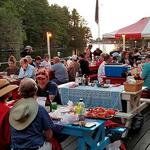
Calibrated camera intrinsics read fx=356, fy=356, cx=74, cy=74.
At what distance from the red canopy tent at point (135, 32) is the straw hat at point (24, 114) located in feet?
24.9

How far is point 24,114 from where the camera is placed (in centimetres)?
281

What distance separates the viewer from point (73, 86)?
5707 mm

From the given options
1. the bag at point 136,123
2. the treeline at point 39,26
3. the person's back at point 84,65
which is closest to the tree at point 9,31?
the treeline at point 39,26

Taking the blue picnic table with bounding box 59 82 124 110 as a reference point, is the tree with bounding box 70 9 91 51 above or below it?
above

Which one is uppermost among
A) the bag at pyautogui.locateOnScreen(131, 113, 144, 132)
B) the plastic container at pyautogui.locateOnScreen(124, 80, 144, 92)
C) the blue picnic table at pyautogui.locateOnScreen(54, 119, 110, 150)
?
the plastic container at pyautogui.locateOnScreen(124, 80, 144, 92)

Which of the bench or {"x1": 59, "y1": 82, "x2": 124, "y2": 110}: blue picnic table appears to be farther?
{"x1": 59, "y1": 82, "x2": 124, "y2": 110}: blue picnic table

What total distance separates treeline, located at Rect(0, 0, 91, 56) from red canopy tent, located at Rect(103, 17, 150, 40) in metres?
35.4

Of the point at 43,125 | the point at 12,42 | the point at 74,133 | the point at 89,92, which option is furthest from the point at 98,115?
the point at 12,42

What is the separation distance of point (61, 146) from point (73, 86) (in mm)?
2404

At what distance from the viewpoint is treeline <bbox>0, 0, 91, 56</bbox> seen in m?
48.6

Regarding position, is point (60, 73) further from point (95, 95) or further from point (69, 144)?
point (69, 144)

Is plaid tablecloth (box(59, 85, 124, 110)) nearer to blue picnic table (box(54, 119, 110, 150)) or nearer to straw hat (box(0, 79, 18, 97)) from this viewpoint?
blue picnic table (box(54, 119, 110, 150))

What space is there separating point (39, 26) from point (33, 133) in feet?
189

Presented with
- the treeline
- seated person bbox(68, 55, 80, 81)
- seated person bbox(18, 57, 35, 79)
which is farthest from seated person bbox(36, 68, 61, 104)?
the treeline
